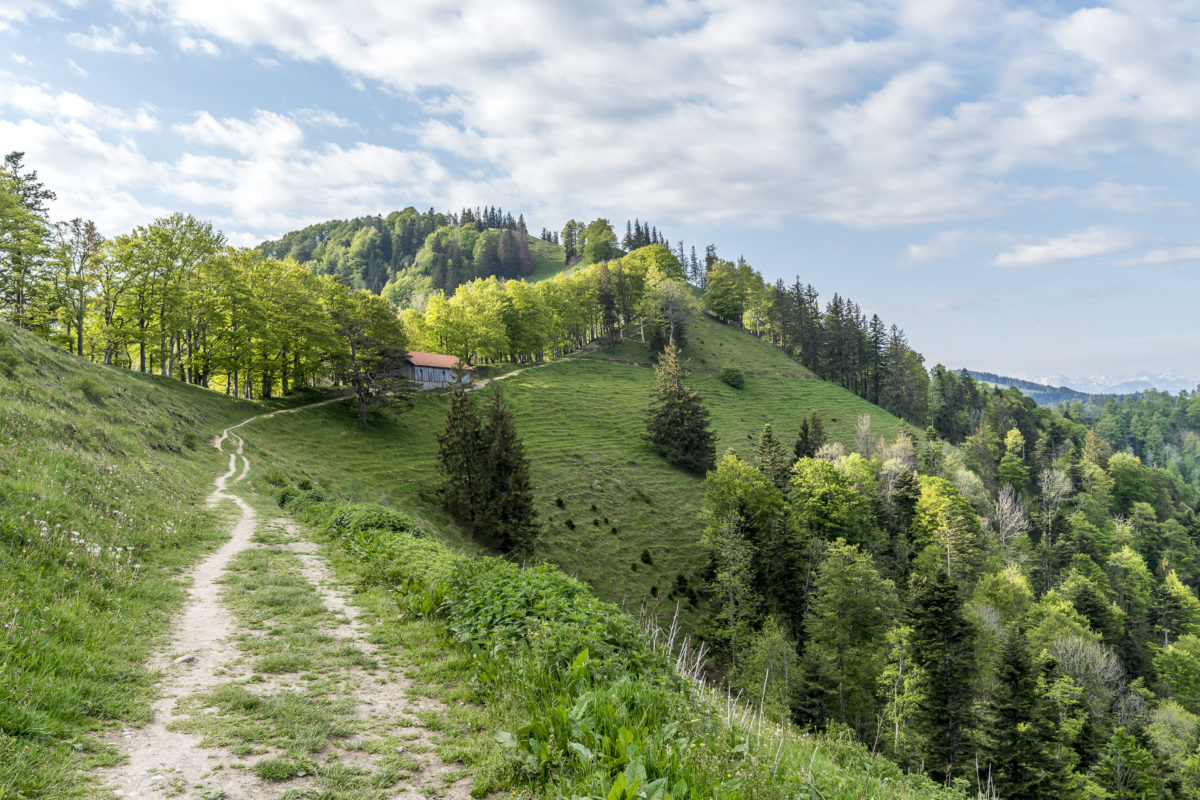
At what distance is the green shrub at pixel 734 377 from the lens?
95.4m

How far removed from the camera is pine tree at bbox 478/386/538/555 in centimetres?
4091

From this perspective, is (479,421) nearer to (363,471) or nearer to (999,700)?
(363,471)

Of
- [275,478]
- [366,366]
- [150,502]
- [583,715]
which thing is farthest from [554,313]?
[583,715]

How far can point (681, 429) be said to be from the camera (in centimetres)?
6738

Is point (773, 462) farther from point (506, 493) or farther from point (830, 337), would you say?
point (830, 337)

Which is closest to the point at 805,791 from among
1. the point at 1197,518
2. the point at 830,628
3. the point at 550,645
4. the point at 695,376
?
the point at 550,645

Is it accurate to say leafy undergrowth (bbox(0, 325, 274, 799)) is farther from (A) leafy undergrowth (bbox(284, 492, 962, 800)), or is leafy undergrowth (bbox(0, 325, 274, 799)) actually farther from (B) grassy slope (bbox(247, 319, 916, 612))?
(B) grassy slope (bbox(247, 319, 916, 612))

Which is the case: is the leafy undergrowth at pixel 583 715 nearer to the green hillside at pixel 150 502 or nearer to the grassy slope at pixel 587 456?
the green hillside at pixel 150 502

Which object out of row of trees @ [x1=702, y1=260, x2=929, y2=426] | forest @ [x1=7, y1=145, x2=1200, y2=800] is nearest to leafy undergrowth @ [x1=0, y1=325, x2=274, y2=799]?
forest @ [x1=7, y1=145, x2=1200, y2=800]

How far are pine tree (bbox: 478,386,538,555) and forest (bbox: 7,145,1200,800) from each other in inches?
54.1

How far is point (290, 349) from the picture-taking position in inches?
2210

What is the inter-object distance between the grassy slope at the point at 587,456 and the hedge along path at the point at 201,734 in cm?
2547

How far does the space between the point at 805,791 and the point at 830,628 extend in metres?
36.2

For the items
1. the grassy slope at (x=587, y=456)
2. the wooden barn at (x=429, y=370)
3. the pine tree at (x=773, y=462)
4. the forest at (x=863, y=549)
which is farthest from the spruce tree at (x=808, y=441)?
the wooden barn at (x=429, y=370)
